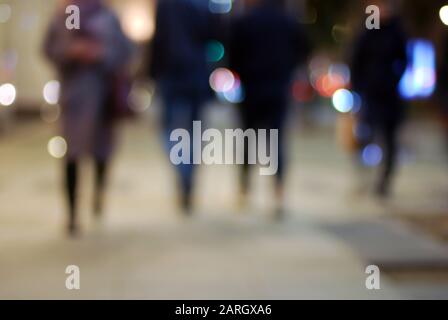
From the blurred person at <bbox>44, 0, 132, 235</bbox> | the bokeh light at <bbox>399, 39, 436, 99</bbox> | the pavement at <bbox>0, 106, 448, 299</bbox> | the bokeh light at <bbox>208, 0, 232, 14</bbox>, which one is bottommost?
the pavement at <bbox>0, 106, 448, 299</bbox>

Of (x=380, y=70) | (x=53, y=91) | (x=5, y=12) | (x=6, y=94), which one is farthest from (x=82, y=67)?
(x=5, y=12)

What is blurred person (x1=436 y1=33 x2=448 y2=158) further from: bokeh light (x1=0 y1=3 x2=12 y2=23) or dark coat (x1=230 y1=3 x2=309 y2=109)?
bokeh light (x1=0 y1=3 x2=12 y2=23)

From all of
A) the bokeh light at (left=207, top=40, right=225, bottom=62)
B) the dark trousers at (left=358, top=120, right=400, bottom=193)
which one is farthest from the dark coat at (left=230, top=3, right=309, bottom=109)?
the dark trousers at (left=358, top=120, right=400, bottom=193)

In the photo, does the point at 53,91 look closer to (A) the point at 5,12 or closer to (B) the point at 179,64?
(B) the point at 179,64

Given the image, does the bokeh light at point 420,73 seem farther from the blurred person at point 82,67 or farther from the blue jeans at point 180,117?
the blurred person at point 82,67

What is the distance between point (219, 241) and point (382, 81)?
2.55 m

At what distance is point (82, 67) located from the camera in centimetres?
564

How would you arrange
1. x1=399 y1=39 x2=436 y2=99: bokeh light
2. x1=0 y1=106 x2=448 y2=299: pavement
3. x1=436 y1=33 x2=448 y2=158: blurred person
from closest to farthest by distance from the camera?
x1=0 y1=106 x2=448 y2=299: pavement → x1=436 y1=33 x2=448 y2=158: blurred person → x1=399 y1=39 x2=436 y2=99: bokeh light

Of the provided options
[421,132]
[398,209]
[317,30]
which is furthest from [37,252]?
[317,30]

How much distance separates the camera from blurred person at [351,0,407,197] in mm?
7207

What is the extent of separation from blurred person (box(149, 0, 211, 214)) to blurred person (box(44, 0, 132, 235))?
27.6 inches

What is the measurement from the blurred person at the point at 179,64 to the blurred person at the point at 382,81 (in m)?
1.64

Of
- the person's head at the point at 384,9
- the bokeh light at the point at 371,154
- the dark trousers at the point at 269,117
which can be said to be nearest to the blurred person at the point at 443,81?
the person's head at the point at 384,9

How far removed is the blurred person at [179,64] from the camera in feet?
21.4
